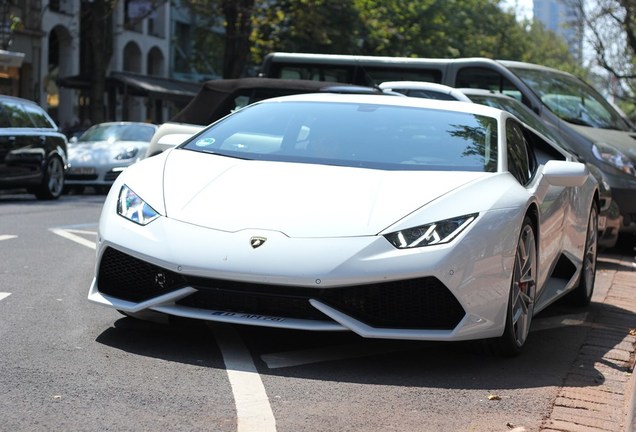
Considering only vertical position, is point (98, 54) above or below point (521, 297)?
below

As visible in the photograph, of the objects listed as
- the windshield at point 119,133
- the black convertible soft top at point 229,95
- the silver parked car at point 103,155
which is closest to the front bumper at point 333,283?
the black convertible soft top at point 229,95

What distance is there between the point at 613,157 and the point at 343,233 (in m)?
8.01

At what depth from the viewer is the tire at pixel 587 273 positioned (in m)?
8.11

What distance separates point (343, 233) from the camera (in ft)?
18.5

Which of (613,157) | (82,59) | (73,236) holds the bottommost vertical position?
(82,59)

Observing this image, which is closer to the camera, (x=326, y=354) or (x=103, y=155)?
(x=326, y=354)

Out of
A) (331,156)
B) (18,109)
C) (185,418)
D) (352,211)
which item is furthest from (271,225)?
(18,109)

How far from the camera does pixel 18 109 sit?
18.8m

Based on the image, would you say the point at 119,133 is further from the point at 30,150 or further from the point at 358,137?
the point at 358,137

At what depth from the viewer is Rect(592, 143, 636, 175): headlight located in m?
13.0

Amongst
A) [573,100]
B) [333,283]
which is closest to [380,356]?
[333,283]

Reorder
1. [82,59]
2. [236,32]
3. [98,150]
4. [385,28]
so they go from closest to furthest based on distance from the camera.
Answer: [98,150]
[236,32]
[385,28]
[82,59]

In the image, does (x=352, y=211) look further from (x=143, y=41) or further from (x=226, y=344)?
(x=143, y=41)

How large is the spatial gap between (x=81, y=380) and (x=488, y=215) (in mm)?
2008
